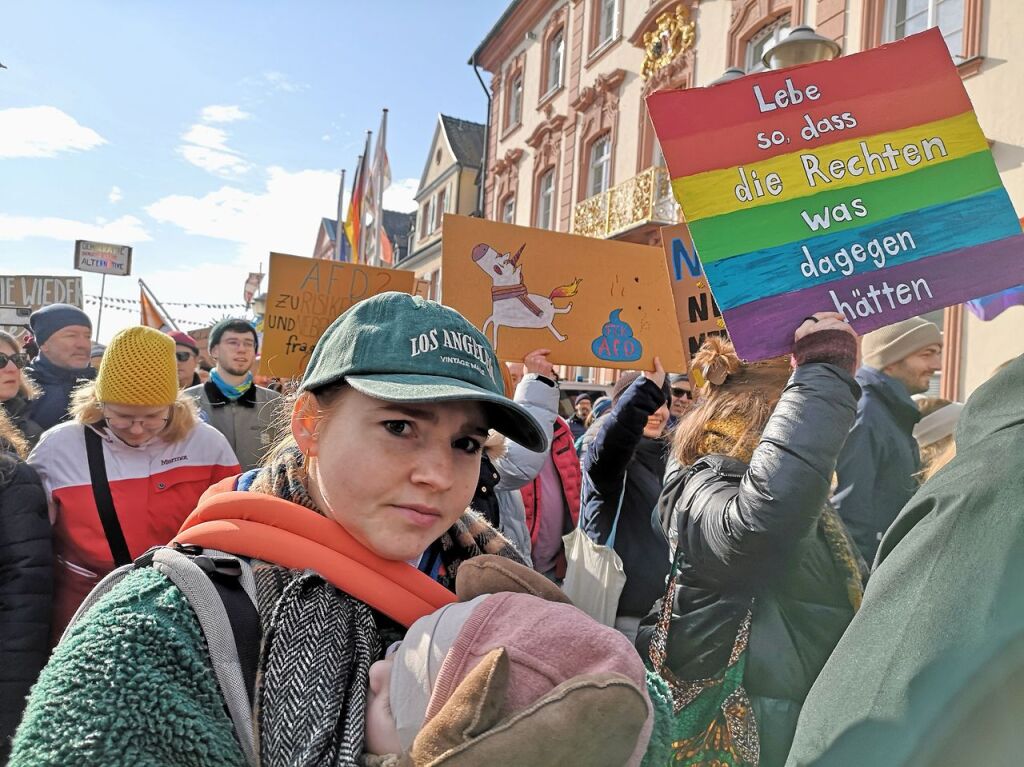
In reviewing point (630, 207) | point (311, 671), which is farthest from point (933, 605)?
point (630, 207)

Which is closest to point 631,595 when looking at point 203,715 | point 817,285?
point 817,285

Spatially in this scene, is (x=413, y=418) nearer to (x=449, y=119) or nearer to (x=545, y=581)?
(x=545, y=581)

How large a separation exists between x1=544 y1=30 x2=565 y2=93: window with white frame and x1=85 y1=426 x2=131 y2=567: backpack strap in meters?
19.2

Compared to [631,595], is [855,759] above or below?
above

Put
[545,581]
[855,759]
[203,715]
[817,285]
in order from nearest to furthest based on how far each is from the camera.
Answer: [855,759] < [203,715] < [545,581] < [817,285]

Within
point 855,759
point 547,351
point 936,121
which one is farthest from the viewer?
point 547,351

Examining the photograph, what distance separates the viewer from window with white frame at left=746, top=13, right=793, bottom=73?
1271 cm

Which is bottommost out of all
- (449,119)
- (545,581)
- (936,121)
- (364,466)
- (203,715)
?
(203,715)

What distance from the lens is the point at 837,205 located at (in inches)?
90.4

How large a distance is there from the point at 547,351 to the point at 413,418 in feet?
8.36

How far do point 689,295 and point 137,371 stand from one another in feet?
7.23

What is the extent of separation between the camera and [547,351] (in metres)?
3.72

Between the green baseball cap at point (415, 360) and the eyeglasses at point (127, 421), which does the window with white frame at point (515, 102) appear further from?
the green baseball cap at point (415, 360)

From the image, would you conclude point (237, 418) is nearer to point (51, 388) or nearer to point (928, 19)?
point (51, 388)
